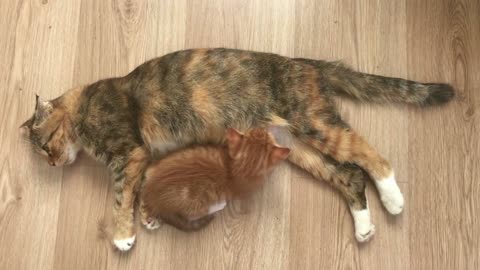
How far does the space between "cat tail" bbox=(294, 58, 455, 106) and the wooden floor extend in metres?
0.07

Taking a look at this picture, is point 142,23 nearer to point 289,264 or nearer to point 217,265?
point 217,265

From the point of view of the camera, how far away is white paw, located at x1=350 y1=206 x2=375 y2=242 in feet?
5.23

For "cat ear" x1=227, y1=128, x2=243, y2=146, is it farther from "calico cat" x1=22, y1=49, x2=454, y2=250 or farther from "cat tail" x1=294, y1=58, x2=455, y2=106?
"cat tail" x1=294, y1=58, x2=455, y2=106

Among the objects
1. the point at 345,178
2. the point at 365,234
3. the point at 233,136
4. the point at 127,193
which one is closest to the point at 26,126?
the point at 127,193

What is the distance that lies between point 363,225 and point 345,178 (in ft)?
0.60

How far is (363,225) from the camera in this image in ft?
5.23

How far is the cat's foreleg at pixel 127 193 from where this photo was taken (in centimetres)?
162

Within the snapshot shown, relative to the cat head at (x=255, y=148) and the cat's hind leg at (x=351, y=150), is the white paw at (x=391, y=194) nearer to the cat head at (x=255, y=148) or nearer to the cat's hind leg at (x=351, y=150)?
the cat's hind leg at (x=351, y=150)

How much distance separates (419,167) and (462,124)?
242 millimetres

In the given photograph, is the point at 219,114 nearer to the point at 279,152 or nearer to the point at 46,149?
the point at 279,152

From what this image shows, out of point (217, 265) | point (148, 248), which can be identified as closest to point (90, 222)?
point (148, 248)

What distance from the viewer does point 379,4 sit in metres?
1.79

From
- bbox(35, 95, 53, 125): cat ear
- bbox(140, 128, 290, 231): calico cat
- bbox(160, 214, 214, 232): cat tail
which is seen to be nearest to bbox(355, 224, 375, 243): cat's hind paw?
bbox(140, 128, 290, 231): calico cat

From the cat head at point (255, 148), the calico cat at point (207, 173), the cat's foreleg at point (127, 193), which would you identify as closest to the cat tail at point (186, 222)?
the calico cat at point (207, 173)
